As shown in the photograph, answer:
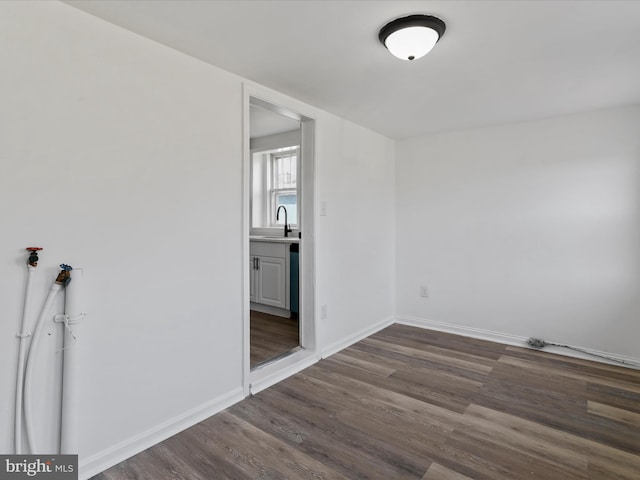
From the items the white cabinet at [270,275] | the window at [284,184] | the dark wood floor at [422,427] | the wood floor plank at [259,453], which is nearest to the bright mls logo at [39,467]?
the dark wood floor at [422,427]

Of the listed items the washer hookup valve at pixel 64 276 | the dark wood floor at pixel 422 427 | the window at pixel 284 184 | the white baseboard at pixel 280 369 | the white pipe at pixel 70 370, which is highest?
the window at pixel 284 184

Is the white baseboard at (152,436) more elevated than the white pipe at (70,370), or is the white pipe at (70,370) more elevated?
the white pipe at (70,370)

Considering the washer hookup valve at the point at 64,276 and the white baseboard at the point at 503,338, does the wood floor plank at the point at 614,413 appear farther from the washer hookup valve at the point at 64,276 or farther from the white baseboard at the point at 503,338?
the washer hookup valve at the point at 64,276

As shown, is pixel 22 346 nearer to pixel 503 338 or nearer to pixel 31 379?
pixel 31 379

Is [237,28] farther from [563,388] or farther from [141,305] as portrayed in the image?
[563,388]

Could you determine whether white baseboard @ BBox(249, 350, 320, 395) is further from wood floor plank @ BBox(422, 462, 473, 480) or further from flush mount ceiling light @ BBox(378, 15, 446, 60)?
flush mount ceiling light @ BBox(378, 15, 446, 60)

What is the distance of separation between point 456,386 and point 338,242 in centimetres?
153

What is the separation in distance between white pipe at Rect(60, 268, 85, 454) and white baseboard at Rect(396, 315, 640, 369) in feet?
10.9

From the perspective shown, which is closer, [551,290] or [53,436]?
[53,436]

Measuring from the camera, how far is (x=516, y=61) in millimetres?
2145

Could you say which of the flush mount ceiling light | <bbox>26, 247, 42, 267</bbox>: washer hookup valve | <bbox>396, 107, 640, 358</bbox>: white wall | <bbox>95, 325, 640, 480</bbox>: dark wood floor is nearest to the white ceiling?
the flush mount ceiling light

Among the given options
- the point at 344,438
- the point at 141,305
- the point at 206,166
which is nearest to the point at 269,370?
the point at 344,438

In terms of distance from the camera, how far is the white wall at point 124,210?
1468 mm

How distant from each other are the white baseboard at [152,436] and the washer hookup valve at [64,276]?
2.76 feet
